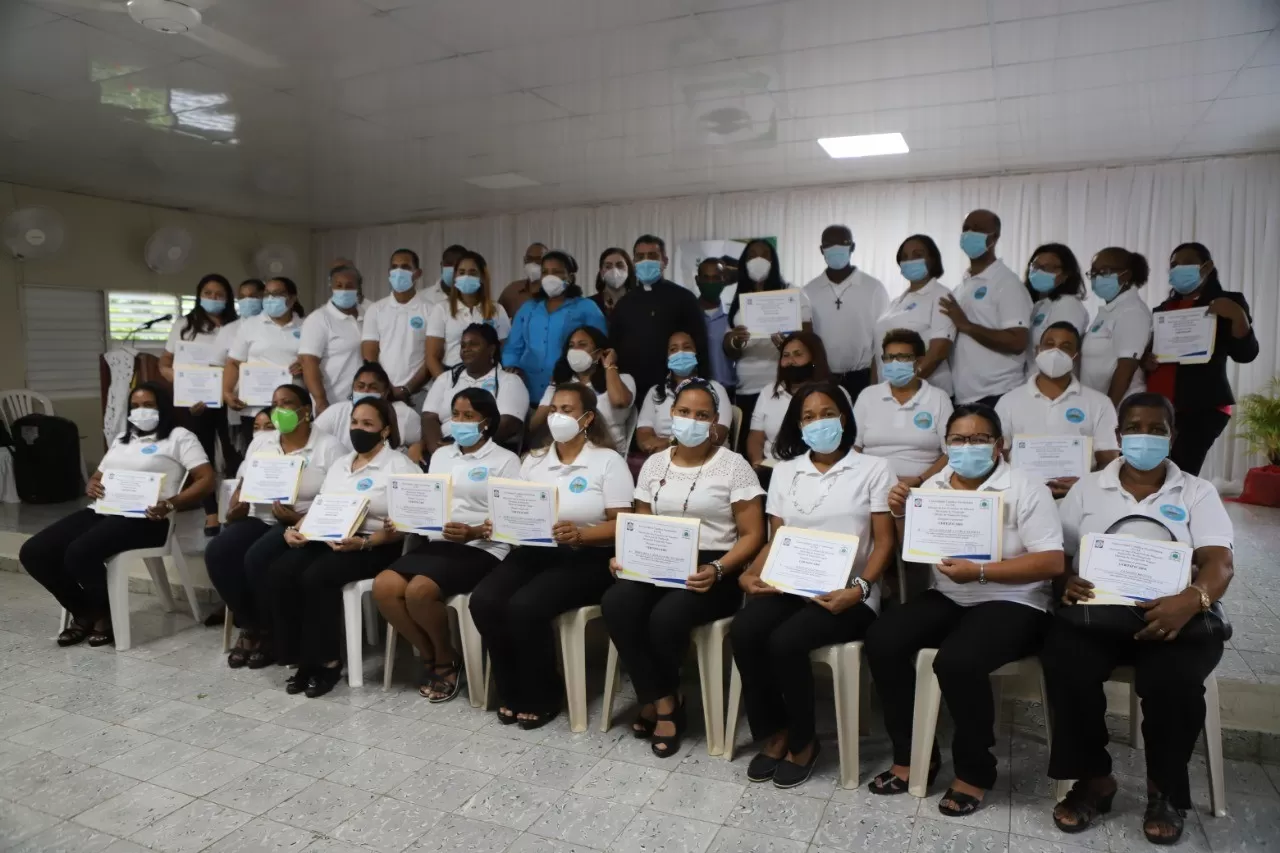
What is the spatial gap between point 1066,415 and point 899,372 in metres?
0.65

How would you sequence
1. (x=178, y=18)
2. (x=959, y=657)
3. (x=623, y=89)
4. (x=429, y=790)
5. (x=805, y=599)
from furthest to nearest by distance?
(x=623, y=89)
(x=178, y=18)
(x=805, y=599)
(x=429, y=790)
(x=959, y=657)

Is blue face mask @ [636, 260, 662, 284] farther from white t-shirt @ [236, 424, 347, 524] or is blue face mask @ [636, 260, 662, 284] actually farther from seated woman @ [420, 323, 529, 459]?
white t-shirt @ [236, 424, 347, 524]

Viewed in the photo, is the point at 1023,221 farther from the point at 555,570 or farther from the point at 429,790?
the point at 429,790

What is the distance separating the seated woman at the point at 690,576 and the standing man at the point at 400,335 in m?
2.07

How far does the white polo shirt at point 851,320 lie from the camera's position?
433cm

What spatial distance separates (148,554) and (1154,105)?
6.37 m

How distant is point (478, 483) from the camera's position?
3.56 meters

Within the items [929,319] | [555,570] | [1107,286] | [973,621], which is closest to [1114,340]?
[1107,286]

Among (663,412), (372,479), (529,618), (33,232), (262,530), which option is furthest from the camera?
(33,232)

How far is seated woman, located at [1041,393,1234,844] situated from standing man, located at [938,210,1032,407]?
121 centimetres

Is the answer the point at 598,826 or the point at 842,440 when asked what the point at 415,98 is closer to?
the point at 842,440

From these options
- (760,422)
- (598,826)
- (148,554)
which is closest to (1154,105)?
(760,422)

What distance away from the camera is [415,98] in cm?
518

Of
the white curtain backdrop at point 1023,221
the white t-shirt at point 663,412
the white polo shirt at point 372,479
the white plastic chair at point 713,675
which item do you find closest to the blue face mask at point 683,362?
the white t-shirt at point 663,412
